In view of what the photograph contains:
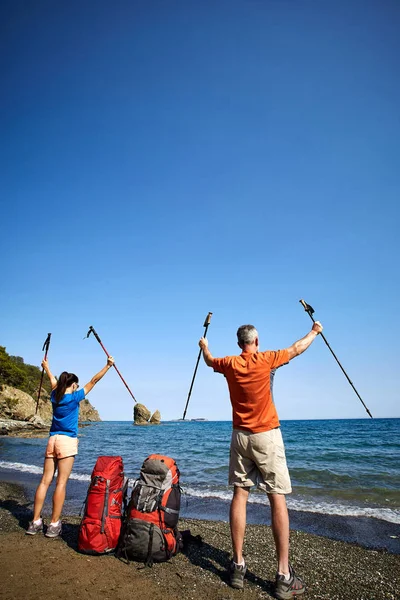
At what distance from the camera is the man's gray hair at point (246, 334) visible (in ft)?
15.7

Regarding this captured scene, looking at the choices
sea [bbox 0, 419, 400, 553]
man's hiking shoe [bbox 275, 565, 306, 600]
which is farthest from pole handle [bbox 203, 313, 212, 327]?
sea [bbox 0, 419, 400, 553]

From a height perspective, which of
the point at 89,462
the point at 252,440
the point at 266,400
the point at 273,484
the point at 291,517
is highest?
the point at 266,400

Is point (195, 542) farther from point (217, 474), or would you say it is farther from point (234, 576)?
point (217, 474)

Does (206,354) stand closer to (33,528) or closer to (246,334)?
(246,334)


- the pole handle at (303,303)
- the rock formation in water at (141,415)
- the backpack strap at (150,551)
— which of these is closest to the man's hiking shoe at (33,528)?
the backpack strap at (150,551)

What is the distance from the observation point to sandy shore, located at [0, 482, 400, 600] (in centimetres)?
397

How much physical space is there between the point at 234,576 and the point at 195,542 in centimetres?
160

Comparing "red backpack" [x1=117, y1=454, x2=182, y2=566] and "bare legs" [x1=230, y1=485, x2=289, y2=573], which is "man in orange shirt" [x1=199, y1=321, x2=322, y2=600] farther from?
"red backpack" [x1=117, y1=454, x2=182, y2=566]

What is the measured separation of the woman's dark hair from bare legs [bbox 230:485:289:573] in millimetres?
3348

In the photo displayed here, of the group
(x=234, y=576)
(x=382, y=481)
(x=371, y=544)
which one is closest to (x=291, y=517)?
(x=371, y=544)

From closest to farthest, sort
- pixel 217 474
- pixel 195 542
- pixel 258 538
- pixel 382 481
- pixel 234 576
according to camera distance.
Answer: pixel 234 576 < pixel 195 542 < pixel 258 538 < pixel 382 481 < pixel 217 474

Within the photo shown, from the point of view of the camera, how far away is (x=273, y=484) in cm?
414

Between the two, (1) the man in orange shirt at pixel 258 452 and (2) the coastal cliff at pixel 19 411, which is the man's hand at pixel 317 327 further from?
(2) the coastal cliff at pixel 19 411

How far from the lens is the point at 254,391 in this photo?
14.4 ft
